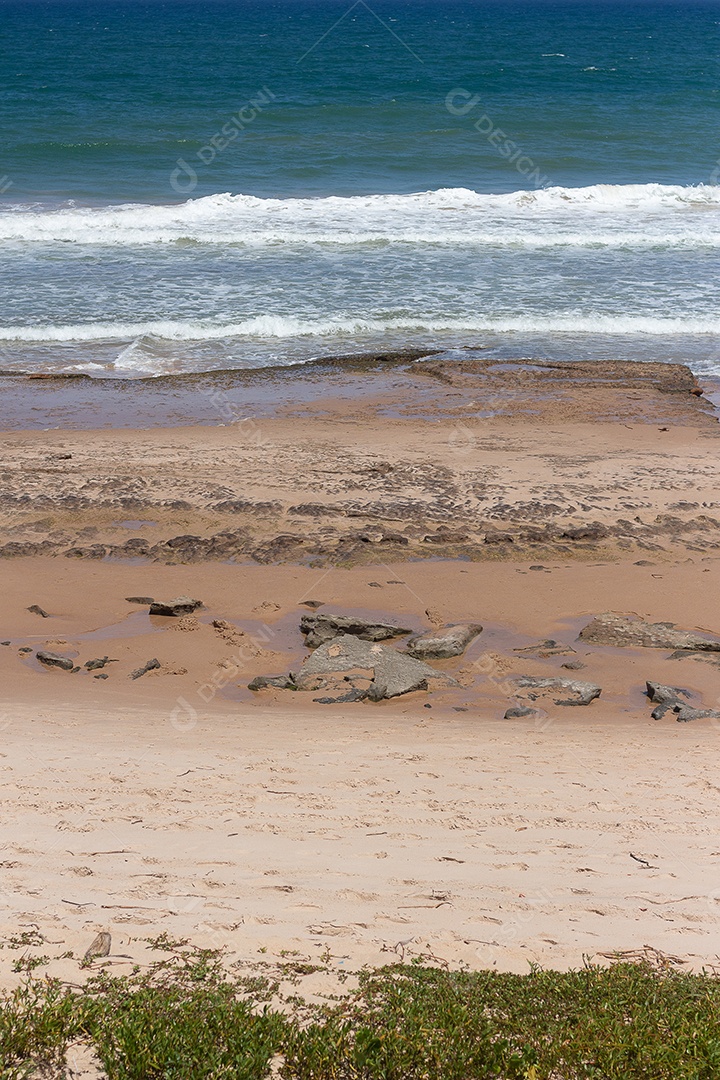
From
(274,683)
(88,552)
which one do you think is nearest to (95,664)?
(274,683)

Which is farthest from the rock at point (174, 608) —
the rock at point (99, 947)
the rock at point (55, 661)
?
the rock at point (99, 947)

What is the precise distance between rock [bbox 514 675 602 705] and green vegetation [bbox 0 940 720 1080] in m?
3.40

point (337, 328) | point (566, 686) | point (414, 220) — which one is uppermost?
point (414, 220)

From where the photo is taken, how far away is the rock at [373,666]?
7.89 m

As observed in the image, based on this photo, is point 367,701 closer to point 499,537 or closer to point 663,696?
point 663,696

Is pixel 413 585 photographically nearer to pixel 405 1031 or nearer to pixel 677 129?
pixel 405 1031

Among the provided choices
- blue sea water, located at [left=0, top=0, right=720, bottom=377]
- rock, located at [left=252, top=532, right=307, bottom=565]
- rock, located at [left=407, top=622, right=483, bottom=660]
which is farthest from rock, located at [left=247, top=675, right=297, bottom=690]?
blue sea water, located at [left=0, top=0, right=720, bottom=377]

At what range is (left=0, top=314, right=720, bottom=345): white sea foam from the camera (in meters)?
17.9

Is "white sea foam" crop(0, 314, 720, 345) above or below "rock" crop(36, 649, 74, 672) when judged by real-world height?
above

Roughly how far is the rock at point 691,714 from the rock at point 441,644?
186 centimetres

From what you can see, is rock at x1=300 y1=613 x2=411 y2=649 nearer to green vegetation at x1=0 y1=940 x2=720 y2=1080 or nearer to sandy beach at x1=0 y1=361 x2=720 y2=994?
sandy beach at x1=0 y1=361 x2=720 y2=994

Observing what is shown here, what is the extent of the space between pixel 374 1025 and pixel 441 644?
4.64 meters

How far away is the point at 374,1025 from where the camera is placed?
407cm

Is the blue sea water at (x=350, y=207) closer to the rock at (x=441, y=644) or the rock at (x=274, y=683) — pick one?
the rock at (x=441, y=644)
